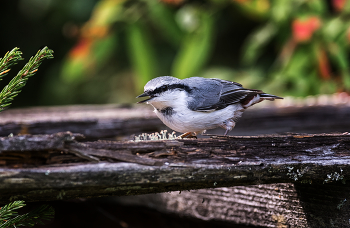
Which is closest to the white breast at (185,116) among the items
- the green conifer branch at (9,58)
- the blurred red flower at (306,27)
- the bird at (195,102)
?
the bird at (195,102)

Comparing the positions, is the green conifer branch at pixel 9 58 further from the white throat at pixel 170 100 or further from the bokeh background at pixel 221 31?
the bokeh background at pixel 221 31

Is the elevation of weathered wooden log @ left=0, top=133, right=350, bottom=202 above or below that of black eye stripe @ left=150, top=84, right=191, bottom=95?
below

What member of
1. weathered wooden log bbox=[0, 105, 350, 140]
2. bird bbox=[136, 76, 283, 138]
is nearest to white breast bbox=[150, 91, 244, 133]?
bird bbox=[136, 76, 283, 138]

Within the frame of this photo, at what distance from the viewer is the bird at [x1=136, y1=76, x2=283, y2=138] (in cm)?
170

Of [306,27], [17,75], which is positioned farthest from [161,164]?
[306,27]

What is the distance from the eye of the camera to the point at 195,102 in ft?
5.92

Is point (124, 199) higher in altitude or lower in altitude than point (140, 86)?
lower

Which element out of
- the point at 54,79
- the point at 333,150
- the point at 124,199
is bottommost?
the point at 124,199

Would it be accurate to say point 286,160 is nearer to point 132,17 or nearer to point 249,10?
point 249,10

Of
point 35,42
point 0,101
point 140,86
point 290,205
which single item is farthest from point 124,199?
point 35,42

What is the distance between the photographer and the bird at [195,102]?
5.58 ft

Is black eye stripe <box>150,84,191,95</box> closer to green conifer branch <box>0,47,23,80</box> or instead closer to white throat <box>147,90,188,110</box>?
white throat <box>147,90,188,110</box>

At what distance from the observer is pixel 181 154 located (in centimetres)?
111

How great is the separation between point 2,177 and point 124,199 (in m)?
1.34
